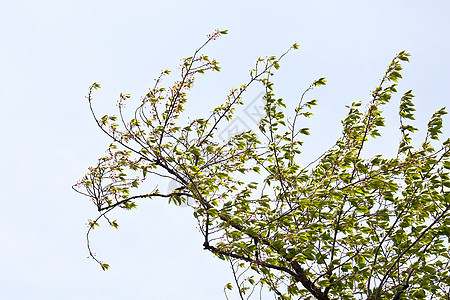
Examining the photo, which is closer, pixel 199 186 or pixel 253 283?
pixel 199 186

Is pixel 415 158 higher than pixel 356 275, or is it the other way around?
pixel 415 158

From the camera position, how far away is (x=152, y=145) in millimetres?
6801

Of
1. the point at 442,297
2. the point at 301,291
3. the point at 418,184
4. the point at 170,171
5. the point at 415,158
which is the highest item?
the point at 170,171

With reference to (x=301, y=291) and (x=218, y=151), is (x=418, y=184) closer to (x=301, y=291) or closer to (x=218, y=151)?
(x=301, y=291)

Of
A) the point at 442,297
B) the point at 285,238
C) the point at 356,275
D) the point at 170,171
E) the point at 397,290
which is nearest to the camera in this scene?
the point at 285,238

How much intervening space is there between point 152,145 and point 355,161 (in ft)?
11.0

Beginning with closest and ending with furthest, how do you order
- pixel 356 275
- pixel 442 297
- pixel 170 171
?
pixel 356 275 < pixel 442 297 < pixel 170 171

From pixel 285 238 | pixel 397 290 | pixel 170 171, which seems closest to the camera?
pixel 285 238

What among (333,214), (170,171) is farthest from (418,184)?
(170,171)

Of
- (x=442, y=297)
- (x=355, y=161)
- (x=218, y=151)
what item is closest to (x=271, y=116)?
(x=218, y=151)

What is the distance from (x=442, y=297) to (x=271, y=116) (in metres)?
4.17

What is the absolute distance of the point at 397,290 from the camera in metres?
5.81

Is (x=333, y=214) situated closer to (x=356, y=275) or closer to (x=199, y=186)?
(x=356, y=275)

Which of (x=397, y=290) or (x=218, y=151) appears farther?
(x=218, y=151)
